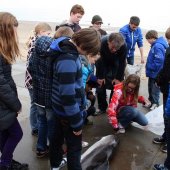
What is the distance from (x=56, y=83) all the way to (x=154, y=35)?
3235mm

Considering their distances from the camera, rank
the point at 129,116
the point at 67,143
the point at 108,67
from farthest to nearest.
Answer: the point at 108,67
the point at 129,116
the point at 67,143

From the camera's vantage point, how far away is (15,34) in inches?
136

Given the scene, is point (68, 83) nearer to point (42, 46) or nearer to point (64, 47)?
point (64, 47)

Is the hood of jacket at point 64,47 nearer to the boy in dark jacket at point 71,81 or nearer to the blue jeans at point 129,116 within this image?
the boy in dark jacket at point 71,81

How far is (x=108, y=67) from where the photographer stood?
5766mm

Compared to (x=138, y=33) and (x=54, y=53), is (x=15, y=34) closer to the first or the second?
(x=54, y=53)

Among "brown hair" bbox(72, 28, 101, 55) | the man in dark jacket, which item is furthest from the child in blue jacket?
"brown hair" bbox(72, 28, 101, 55)

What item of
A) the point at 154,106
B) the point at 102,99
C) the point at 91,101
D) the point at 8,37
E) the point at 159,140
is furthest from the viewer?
the point at 154,106

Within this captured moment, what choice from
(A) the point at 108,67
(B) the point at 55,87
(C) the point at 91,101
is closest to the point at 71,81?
(B) the point at 55,87

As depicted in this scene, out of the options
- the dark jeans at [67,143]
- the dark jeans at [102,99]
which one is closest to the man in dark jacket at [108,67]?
the dark jeans at [102,99]

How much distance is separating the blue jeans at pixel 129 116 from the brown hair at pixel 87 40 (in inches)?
89.3

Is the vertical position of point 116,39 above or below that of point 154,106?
above

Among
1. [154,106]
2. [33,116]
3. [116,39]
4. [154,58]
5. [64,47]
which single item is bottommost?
[154,106]

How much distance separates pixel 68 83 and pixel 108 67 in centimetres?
277
